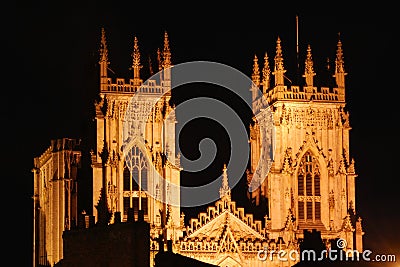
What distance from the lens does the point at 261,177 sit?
92625mm

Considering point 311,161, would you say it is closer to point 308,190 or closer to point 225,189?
point 308,190

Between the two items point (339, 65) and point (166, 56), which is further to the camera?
point (339, 65)

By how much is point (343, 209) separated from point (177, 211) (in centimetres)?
985

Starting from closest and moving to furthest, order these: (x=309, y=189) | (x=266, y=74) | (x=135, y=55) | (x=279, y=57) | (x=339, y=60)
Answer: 1. (x=135, y=55)
2. (x=309, y=189)
3. (x=279, y=57)
4. (x=339, y=60)
5. (x=266, y=74)

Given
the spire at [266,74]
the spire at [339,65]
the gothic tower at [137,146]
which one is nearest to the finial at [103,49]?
the gothic tower at [137,146]

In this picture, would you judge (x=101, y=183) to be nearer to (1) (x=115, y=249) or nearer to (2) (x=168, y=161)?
(2) (x=168, y=161)

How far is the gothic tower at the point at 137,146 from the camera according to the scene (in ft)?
289

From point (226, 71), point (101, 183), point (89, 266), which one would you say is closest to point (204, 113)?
point (226, 71)

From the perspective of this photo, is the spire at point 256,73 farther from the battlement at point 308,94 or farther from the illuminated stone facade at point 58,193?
the illuminated stone facade at point 58,193

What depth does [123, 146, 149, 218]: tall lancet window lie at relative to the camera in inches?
3504

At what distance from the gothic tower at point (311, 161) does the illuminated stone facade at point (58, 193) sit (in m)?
12.0

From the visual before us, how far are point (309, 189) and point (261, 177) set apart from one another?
325 cm

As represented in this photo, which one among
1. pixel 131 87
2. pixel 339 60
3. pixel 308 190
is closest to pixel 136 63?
pixel 131 87

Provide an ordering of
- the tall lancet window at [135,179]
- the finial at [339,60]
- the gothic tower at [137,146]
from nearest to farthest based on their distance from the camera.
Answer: the gothic tower at [137,146], the tall lancet window at [135,179], the finial at [339,60]
